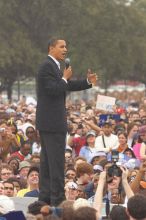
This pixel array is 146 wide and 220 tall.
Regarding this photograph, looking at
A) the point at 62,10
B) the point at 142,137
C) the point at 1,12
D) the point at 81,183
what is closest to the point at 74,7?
the point at 62,10

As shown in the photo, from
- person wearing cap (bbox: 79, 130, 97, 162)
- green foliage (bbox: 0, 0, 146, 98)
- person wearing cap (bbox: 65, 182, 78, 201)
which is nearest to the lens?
person wearing cap (bbox: 65, 182, 78, 201)

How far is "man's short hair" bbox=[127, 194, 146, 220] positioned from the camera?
7.84 metres

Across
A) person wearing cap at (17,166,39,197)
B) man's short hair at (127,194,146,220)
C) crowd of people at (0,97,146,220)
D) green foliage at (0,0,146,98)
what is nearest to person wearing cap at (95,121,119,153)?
crowd of people at (0,97,146,220)

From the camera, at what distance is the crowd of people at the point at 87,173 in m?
8.15

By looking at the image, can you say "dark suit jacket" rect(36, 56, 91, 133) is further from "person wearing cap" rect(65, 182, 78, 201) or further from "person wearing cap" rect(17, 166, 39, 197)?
"person wearing cap" rect(17, 166, 39, 197)

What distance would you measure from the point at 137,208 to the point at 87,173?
4.08 meters

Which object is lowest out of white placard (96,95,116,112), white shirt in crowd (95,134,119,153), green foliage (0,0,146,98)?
white shirt in crowd (95,134,119,153)

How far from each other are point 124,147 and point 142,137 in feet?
3.18

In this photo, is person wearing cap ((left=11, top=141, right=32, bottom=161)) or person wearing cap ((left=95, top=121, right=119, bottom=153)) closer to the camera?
person wearing cap ((left=11, top=141, right=32, bottom=161))

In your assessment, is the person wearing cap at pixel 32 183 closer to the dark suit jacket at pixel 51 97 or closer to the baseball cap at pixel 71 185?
the baseball cap at pixel 71 185

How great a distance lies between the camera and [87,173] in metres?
11.9

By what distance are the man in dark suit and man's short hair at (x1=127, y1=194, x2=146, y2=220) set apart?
171cm

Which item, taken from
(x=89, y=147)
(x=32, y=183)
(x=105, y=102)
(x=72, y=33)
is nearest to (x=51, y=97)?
(x=32, y=183)

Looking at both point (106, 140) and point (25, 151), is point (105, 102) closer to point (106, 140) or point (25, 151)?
point (106, 140)
